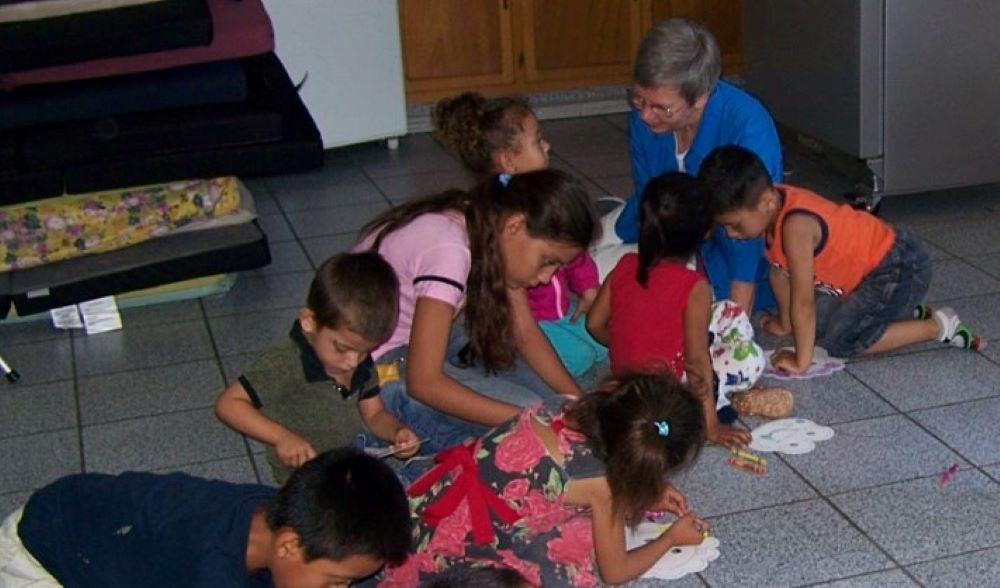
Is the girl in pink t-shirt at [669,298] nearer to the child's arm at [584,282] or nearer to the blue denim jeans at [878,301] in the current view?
the child's arm at [584,282]

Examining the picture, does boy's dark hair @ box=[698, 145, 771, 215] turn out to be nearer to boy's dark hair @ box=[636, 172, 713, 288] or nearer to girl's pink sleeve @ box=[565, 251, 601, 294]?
boy's dark hair @ box=[636, 172, 713, 288]

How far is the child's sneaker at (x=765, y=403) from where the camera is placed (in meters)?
2.97

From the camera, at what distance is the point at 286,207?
4762mm

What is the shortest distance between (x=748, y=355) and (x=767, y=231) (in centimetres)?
33

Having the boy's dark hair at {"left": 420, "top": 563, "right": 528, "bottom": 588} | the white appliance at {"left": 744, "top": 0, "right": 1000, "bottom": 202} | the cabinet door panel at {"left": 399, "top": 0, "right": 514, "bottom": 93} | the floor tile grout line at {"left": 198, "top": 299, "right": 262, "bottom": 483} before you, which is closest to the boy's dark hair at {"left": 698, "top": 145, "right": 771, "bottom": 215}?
the floor tile grout line at {"left": 198, "top": 299, "right": 262, "bottom": 483}

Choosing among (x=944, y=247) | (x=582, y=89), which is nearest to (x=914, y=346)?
(x=944, y=247)

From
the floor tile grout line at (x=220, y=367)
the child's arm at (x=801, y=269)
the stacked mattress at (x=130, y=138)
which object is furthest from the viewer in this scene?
the stacked mattress at (x=130, y=138)

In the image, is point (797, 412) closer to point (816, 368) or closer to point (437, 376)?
point (816, 368)

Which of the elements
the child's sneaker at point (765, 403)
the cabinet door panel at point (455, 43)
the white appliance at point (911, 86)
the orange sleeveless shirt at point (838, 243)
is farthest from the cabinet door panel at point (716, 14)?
the child's sneaker at point (765, 403)

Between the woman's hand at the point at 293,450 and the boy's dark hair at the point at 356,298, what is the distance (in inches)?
8.1

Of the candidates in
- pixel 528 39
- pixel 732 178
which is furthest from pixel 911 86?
pixel 528 39

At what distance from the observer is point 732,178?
9.68ft

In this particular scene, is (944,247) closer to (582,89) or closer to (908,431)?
(908,431)

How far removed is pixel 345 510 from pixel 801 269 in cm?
161
